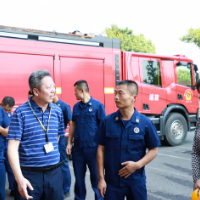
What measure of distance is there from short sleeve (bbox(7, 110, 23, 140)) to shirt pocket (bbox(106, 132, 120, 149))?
77cm

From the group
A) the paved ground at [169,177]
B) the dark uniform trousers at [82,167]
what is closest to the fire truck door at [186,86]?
the paved ground at [169,177]

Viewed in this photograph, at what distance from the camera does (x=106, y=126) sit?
233 cm

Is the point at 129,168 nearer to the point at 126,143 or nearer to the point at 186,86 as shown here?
the point at 126,143

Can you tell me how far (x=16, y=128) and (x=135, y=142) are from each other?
103 centimetres

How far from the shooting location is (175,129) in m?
8.05

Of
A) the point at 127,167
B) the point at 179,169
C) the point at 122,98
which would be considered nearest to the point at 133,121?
the point at 122,98

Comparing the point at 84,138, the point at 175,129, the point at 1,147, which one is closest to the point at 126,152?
the point at 84,138

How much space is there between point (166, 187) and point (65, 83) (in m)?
3.27

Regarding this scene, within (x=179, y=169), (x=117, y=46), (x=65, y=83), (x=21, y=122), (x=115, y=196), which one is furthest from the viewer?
(x=117, y=46)

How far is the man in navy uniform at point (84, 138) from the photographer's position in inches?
139

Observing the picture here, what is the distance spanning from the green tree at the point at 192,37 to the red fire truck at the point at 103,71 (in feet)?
49.9

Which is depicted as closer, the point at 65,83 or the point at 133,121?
the point at 133,121

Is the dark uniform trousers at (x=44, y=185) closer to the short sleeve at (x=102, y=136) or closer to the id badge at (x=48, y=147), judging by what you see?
the id badge at (x=48, y=147)

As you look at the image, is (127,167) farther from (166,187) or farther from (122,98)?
(166,187)
